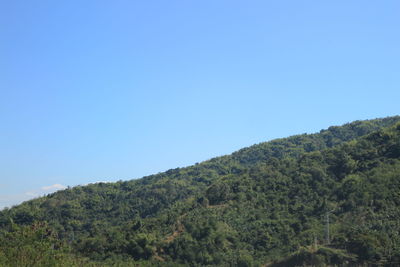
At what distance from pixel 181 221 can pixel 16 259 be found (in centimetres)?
3995

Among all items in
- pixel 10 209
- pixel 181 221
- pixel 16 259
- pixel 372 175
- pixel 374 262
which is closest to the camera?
pixel 16 259

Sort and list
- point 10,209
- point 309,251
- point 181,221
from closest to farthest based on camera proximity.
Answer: point 309,251, point 181,221, point 10,209

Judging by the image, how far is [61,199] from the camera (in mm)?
131625

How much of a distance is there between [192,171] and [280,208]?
87.0 metres

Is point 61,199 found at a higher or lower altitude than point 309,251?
higher

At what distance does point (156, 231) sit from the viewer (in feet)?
238

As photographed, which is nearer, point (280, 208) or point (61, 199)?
point (280, 208)

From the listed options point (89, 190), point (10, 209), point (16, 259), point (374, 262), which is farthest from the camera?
point (89, 190)

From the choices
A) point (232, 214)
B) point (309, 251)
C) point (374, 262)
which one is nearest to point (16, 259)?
point (309, 251)

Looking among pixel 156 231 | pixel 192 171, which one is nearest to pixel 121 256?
pixel 156 231

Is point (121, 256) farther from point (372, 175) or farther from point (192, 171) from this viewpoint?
point (192, 171)

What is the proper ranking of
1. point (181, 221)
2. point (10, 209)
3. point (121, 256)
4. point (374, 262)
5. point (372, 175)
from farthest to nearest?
point (10, 209)
point (181, 221)
point (372, 175)
point (121, 256)
point (374, 262)

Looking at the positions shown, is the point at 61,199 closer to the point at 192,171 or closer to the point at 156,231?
the point at 192,171

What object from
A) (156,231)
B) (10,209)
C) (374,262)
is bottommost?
(374,262)
